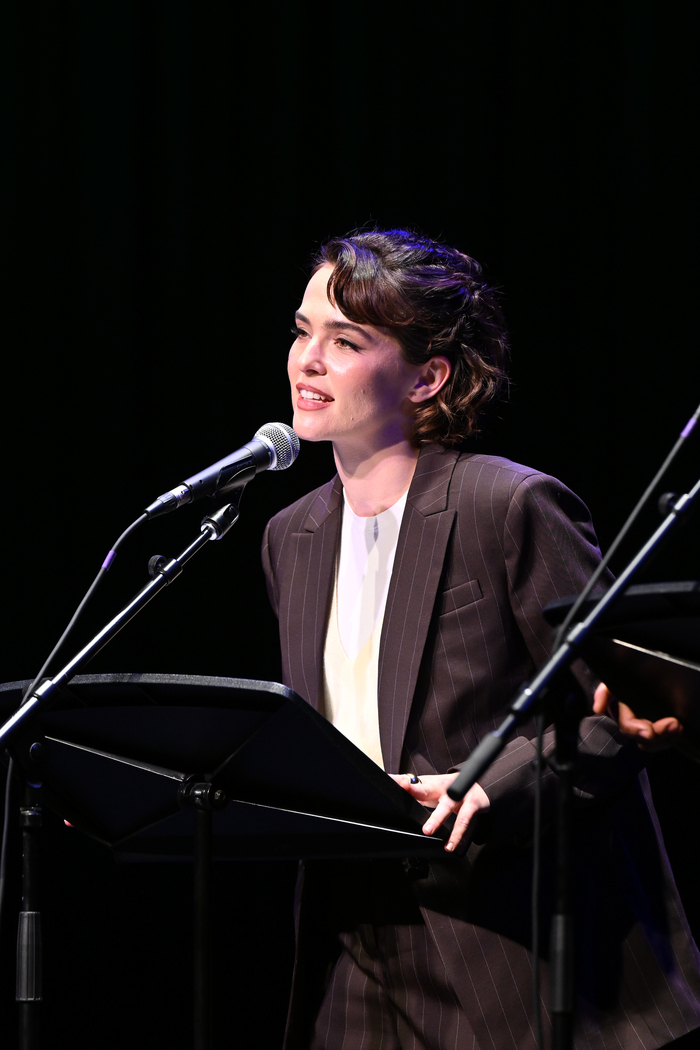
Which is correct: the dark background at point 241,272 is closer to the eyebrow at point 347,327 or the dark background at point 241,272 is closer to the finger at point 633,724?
the eyebrow at point 347,327

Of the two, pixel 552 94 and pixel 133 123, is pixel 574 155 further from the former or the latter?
pixel 133 123

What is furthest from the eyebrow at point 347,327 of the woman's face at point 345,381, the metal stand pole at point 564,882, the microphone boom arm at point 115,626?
the metal stand pole at point 564,882

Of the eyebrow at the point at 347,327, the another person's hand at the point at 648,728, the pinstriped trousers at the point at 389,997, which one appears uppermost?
the eyebrow at the point at 347,327

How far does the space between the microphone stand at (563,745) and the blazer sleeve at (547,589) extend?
49 cm

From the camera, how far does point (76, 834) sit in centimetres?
325

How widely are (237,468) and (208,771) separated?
558 mm

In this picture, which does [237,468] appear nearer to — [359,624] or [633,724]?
[359,624]

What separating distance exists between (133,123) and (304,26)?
0.61 m

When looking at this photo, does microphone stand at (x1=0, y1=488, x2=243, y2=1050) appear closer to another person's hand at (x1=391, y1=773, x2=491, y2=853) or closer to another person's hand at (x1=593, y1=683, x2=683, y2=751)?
another person's hand at (x1=391, y1=773, x2=491, y2=853)

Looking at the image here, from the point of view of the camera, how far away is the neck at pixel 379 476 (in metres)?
2.44

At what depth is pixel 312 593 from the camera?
7.82 feet

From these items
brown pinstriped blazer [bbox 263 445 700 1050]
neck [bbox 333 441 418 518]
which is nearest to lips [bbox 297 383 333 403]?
neck [bbox 333 441 418 518]

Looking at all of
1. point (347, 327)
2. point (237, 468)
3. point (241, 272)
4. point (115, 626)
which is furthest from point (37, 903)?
point (241, 272)

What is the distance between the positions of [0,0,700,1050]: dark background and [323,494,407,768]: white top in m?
0.90
